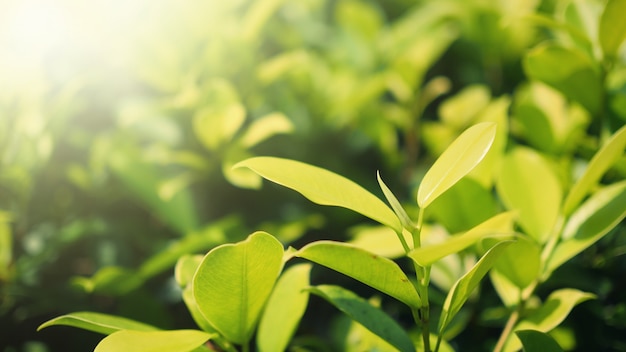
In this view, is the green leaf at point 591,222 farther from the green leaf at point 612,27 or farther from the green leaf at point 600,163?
the green leaf at point 612,27

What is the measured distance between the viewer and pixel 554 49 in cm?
90

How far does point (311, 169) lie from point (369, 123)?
65 centimetres

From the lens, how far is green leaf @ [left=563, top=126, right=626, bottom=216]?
634mm

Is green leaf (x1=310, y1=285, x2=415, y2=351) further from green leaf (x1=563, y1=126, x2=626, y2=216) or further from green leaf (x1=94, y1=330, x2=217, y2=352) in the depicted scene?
green leaf (x1=563, y1=126, x2=626, y2=216)

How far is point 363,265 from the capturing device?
60 centimetres

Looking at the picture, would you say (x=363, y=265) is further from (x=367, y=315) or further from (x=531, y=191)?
(x=531, y=191)

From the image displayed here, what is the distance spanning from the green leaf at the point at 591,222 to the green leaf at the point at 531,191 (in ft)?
0.11

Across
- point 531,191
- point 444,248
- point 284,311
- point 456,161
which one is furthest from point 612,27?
point 284,311

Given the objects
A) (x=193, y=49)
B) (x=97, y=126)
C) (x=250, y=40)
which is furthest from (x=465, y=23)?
(x=97, y=126)

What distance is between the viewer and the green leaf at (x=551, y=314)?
2.30ft

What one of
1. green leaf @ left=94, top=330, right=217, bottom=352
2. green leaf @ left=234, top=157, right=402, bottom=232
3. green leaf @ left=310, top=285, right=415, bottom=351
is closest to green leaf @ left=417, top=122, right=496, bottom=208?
green leaf @ left=234, top=157, right=402, bottom=232

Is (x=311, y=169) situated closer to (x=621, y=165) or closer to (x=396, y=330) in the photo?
(x=396, y=330)

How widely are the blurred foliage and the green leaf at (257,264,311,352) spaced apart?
16 cm

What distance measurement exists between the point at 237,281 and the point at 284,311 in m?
0.18
